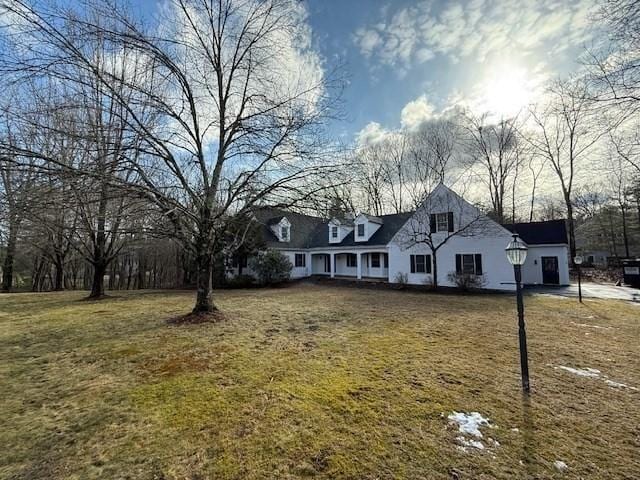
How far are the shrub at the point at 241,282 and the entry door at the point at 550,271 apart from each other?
18986 millimetres

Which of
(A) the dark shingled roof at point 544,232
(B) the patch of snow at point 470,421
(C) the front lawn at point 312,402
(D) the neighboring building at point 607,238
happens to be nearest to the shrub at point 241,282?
(C) the front lawn at point 312,402

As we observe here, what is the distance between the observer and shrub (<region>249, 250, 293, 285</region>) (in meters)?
18.4

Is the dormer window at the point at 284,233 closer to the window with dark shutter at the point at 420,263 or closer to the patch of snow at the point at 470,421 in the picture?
the window with dark shutter at the point at 420,263

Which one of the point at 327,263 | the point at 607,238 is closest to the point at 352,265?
the point at 327,263

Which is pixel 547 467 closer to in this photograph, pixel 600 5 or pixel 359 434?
pixel 359 434

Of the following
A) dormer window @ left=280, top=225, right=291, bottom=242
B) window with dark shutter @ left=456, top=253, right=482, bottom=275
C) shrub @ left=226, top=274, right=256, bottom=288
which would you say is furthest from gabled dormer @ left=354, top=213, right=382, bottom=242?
shrub @ left=226, top=274, right=256, bottom=288

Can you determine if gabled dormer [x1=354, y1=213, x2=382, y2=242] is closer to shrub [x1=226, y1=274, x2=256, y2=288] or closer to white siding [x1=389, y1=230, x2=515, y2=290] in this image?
white siding [x1=389, y1=230, x2=515, y2=290]

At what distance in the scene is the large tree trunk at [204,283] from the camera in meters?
8.09

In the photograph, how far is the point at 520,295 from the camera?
3.86 meters

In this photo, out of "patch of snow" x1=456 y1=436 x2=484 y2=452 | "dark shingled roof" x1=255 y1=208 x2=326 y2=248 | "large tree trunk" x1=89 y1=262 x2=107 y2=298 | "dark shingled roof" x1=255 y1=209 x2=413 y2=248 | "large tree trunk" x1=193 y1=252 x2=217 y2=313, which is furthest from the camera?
"dark shingled roof" x1=255 y1=208 x2=326 y2=248

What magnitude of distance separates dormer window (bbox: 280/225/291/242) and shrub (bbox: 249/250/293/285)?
3.77m

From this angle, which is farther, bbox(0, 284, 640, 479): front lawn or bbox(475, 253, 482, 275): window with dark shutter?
bbox(475, 253, 482, 275): window with dark shutter

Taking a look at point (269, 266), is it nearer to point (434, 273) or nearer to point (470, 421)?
point (434, 273)

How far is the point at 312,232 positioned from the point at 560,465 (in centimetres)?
2375
